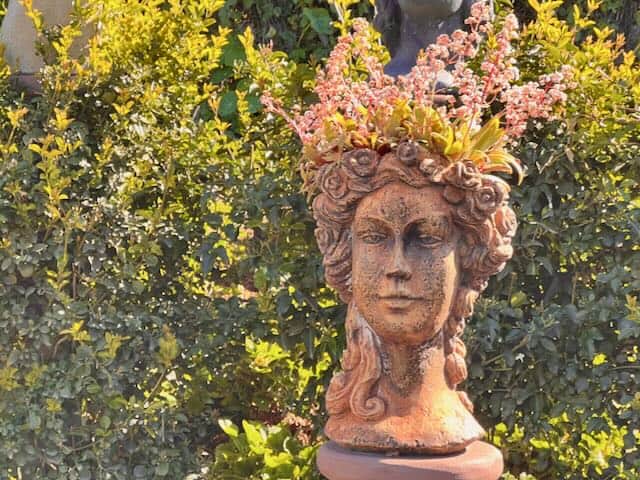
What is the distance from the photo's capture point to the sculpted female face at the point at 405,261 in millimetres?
3416

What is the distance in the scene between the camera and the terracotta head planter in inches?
135

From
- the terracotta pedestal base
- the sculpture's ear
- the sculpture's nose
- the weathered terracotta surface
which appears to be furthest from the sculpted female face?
the sculpture's ear

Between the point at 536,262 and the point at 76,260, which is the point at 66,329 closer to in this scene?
the point at 76,260

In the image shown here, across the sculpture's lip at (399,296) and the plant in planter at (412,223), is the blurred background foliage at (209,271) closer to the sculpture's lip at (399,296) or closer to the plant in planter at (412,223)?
the plant in planter at (412,223)

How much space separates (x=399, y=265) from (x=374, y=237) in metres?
0.15

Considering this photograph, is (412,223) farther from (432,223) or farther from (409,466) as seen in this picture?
(409,466)

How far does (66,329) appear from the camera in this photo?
4.39m

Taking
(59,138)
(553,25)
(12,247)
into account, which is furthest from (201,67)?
(553,25)

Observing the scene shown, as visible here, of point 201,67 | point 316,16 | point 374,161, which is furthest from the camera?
point 316,16

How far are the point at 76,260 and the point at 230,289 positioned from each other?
77 cm

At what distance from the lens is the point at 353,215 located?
3.56 m

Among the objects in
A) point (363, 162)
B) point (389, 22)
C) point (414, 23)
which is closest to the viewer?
point (363, 162)

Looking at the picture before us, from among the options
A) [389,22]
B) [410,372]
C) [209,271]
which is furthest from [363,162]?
[209,271]

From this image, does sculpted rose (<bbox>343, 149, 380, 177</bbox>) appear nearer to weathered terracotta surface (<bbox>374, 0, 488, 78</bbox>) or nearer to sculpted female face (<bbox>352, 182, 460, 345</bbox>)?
sculpted female face (<bbox>352, 182, 460, 345</bbox>)
